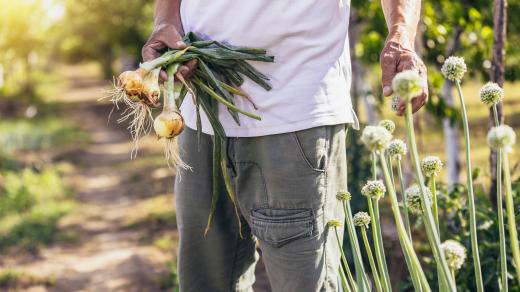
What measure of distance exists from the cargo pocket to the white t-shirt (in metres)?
0.22

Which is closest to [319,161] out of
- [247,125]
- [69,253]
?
[247,125]

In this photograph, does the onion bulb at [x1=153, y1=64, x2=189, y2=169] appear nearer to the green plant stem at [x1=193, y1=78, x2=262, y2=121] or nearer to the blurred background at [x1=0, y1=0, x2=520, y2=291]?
the green plant stem at [x1=193, y1=78, x2=262, y2=121]

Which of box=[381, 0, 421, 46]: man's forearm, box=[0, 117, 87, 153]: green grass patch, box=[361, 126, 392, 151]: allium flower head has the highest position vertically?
box=[0, 117, 87, 153]: green grass patch

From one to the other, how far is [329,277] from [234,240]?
42cm

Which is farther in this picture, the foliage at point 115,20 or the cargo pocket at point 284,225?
the foliage at point 115,20

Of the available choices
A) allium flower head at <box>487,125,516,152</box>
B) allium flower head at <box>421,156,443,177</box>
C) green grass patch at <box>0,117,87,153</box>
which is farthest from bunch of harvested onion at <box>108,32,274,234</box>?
green grass patch at <box>0,117,87,153</box>

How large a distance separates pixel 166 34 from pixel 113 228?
413 centimetres

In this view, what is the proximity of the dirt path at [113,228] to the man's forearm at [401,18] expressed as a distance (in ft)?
7.62

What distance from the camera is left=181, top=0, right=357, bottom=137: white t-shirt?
1775mm

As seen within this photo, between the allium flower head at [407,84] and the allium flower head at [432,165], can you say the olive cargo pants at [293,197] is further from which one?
the allium flower head at [407,84]

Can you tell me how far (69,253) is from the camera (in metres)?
5.08

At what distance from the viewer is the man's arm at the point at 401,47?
1.56 m

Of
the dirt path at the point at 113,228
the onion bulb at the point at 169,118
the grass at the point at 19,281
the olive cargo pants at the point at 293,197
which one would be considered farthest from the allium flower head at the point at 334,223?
the grass at the point at 19,281

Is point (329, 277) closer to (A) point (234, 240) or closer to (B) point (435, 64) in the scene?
(A) point (234, 240)
